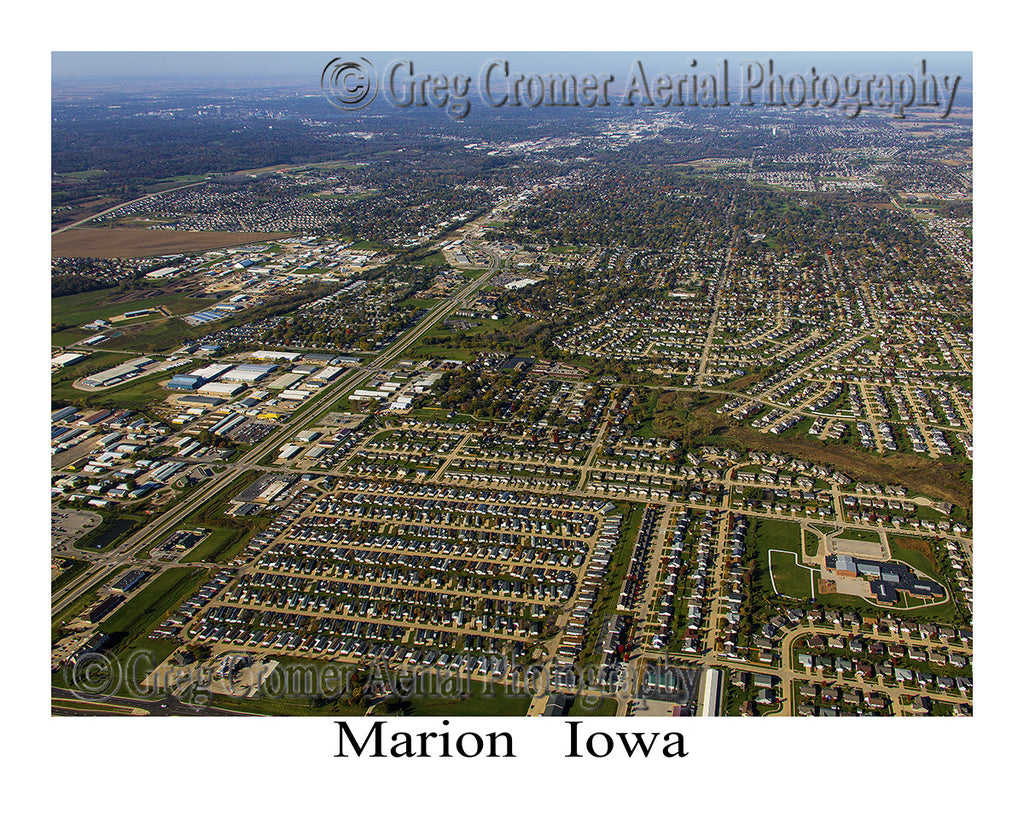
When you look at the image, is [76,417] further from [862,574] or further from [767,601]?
[862,574]

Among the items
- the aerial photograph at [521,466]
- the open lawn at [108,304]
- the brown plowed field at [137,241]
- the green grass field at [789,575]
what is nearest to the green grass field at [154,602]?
the aerial photograph at [521,466]

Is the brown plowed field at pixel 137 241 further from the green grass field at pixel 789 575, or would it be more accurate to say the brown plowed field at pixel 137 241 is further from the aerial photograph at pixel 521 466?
the green grass field at pixel 789 575

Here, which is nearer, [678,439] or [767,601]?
[767,601]

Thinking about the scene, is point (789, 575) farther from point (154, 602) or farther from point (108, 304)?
point (108, 304)

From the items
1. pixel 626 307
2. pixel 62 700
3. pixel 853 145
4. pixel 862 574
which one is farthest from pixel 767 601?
pixel 853 145

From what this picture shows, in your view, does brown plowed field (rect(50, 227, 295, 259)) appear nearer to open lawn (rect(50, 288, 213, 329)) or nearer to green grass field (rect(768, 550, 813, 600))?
open lawn (rect(50, 288, 213, 329))

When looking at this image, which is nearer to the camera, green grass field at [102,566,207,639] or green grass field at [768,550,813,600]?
green grass field at [102,566,207,639]

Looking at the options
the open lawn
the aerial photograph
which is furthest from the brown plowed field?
the open lawn

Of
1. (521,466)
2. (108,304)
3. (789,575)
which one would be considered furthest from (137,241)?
(789,575)
